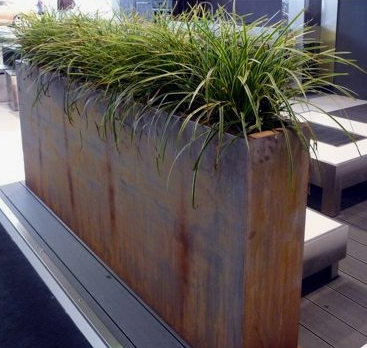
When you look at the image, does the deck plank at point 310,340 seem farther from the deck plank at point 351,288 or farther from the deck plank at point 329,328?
the deck plank at point 351,288

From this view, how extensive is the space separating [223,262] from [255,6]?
5.58 meters

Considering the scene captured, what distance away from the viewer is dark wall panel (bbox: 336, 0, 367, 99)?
16.0 feet

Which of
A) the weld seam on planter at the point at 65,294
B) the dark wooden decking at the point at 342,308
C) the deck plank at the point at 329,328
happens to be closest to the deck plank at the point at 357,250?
the dark wooden decking at the point at 342,308

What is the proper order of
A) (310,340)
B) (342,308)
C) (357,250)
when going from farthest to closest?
(357,250) → (342,308) → (310,340)

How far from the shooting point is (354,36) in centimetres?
495

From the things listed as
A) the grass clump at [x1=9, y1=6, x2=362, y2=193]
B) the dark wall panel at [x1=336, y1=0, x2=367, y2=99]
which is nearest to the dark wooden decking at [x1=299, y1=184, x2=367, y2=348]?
the grass clump at [x1=9, y1=6, x2=362, y2=193]

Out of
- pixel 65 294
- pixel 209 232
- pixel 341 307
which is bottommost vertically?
pixel 341 307

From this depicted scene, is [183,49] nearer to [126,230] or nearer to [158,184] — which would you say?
[158,184]

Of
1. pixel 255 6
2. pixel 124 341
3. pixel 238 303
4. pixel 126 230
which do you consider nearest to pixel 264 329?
pixel 238 303

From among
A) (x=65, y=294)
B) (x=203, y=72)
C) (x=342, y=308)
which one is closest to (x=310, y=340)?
(x=342, y=308)

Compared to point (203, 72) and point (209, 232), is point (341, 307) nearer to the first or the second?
point (209, 232)

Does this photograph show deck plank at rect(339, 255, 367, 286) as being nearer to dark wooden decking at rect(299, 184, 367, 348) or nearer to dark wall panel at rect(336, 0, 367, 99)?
dark wooden decking at rect(299, 184, 367, 348)

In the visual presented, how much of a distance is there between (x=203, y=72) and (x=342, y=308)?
1193mm

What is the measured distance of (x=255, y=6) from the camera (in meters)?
6.32
